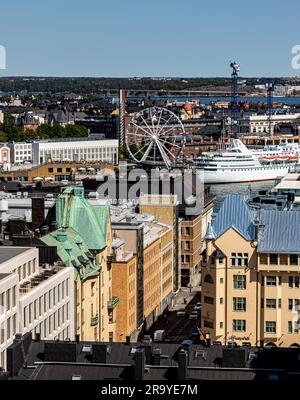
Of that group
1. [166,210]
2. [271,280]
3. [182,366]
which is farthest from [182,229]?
[182,366]

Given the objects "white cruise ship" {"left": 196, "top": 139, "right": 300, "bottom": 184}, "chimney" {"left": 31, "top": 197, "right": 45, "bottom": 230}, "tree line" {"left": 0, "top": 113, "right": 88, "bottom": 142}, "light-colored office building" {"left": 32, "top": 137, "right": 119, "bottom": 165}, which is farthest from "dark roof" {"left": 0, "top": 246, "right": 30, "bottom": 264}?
"tree line" {"left": 0, "top": 113, "right": 88, "bottom": 142}

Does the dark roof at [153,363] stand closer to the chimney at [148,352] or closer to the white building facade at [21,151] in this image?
the chimney at [148,352]

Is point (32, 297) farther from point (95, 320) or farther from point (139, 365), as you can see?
point (139, 365)

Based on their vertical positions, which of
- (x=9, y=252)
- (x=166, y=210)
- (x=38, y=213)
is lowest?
(x=166, y=210)

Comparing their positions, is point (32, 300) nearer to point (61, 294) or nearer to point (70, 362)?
point (61, 294)

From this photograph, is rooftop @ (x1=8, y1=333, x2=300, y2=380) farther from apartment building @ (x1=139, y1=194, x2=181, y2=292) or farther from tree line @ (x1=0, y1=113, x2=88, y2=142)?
tree line @ (x1=0, y1=113, x2=88, y2=142)
